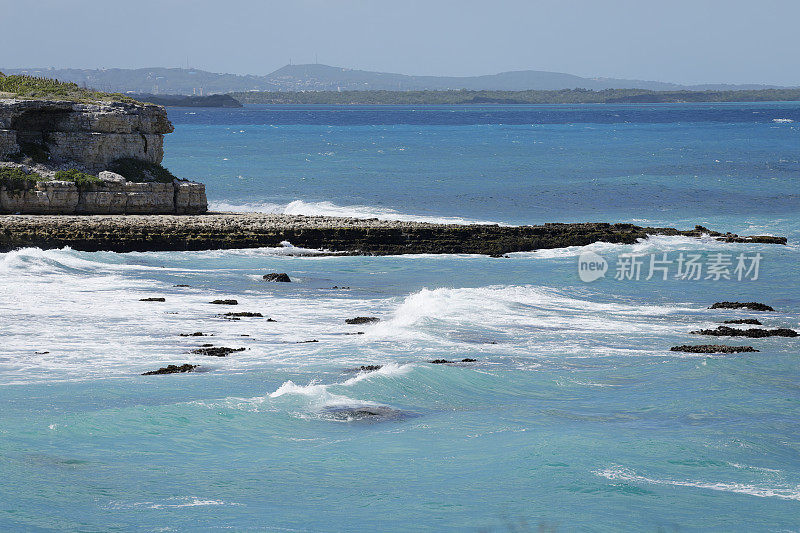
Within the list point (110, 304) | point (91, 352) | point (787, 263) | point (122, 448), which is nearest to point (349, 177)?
point (787, 263)

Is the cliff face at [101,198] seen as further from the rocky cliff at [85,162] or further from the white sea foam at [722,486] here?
the white sea foam at [722,486]

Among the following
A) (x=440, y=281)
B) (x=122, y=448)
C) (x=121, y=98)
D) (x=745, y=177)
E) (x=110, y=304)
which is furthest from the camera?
(x=745, y=177)

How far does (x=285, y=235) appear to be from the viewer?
33.4 metres

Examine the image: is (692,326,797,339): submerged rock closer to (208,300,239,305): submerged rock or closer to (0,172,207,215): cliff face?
(208,300,239,305): submerged rock

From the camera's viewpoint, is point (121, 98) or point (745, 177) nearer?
point (121, 98)

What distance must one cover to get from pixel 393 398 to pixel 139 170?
27.0m

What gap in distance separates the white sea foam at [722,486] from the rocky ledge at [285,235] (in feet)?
70.9

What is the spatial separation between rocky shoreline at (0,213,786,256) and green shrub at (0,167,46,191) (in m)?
2.49

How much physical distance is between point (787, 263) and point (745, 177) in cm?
3521

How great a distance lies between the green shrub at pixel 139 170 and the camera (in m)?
38.4

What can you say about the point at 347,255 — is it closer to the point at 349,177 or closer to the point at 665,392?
the point at 665,392

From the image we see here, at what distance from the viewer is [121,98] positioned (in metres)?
43.6

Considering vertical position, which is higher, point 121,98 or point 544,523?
point 121,98

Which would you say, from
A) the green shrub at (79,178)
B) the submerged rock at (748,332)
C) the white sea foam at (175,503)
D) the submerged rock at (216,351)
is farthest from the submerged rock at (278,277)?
the white sea foam at (175,503)
